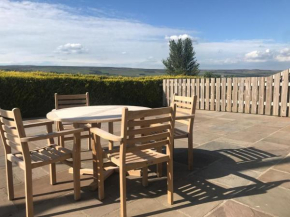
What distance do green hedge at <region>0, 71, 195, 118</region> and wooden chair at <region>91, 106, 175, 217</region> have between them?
233 inches

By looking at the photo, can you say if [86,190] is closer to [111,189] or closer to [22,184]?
[111,189]

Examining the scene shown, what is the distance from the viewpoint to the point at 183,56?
31141mm

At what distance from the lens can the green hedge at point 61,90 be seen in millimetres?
7348

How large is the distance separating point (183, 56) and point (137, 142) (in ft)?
99.1

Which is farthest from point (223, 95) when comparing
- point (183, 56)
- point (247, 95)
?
point (183, 56)

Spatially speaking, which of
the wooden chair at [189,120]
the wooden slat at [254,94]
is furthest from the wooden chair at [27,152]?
the wooden slat at [254,94]

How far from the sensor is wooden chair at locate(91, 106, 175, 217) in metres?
2.05

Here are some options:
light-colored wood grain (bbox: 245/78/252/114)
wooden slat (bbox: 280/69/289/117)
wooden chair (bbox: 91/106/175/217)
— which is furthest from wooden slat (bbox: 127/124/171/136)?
light-colored wood grain (bbox: 245/78/252/114)

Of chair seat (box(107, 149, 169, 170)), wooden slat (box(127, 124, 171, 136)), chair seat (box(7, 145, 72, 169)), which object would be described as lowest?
chair seat (box(107, 149, 169, 170))

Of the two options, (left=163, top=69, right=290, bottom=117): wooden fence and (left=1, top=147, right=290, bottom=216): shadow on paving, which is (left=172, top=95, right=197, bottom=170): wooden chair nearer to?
(left=1, top=147, right=290, bottom=216): shadow on paving

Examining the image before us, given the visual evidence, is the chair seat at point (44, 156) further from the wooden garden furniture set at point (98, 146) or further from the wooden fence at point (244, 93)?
the wooden fence at point (244, 93)

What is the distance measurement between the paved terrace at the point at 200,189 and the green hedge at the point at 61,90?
3933mm

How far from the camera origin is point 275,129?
5.35 m

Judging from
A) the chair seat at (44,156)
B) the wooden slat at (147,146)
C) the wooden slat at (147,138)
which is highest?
the wooden slat at (147,138)
